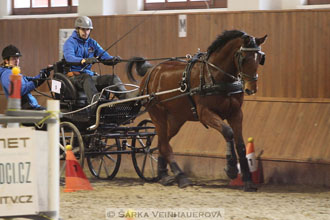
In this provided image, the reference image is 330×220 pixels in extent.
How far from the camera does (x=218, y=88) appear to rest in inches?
348

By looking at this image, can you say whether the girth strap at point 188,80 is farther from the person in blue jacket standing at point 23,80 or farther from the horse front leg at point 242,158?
the person in blue jacket standing at point 23,80

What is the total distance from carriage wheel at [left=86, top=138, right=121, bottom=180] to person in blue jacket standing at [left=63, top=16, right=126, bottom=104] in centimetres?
61

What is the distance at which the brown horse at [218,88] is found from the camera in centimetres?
861

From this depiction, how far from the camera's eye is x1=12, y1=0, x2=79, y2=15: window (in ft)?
43.4

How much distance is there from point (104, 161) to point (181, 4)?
306cm

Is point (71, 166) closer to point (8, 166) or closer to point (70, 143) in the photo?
point (70, 143)

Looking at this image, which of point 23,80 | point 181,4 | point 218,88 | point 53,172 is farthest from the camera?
point 181,4

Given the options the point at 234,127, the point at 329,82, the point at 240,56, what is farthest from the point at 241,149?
the point at 329,82

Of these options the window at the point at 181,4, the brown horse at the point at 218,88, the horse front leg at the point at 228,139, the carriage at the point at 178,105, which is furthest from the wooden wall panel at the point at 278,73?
the horse front leg at the point at 228,139

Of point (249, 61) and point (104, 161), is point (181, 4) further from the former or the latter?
point (249, 61)

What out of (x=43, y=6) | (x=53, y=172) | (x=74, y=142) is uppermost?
(x=43, y=6)

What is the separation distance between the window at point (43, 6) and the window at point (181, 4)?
1474mm

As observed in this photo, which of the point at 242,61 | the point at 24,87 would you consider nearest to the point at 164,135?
the point at 242,61

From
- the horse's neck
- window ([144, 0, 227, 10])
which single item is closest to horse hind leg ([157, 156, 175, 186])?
the horse's neck
